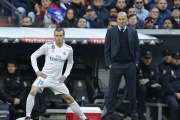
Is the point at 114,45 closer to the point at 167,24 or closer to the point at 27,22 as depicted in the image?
the point at 27,22

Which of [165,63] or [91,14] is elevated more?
[91,14]

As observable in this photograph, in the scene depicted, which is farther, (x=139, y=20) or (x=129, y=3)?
(x=129, y=3)

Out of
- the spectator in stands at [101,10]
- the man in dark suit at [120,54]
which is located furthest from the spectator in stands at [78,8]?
the man in dark suit at [120,54]

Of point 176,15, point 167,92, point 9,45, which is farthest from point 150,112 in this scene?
point 9,45

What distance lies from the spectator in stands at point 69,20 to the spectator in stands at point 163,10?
99.9 inches

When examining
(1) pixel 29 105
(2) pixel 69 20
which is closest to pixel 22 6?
(2) pixel 69 20

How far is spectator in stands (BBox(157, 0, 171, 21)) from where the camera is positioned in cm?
1455

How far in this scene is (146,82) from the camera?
12.5 metres

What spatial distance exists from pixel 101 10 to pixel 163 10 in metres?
1.70

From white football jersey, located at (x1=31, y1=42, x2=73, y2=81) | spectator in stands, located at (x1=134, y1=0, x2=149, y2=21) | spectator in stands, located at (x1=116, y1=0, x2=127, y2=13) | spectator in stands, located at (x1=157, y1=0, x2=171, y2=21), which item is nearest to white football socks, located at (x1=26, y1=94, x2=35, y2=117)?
white football jersey, located at (x1=31, y1=42, x2=73, y2=81)

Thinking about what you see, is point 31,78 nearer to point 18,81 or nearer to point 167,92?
point 18,81

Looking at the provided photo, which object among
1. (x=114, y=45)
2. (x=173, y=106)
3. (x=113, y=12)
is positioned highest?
(x=113, y=12)

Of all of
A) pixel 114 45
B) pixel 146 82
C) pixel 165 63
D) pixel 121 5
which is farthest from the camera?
pixel 121 5

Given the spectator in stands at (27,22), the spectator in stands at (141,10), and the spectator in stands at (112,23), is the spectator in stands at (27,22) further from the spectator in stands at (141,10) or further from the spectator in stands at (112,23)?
the spectator in stands at (141,10)
